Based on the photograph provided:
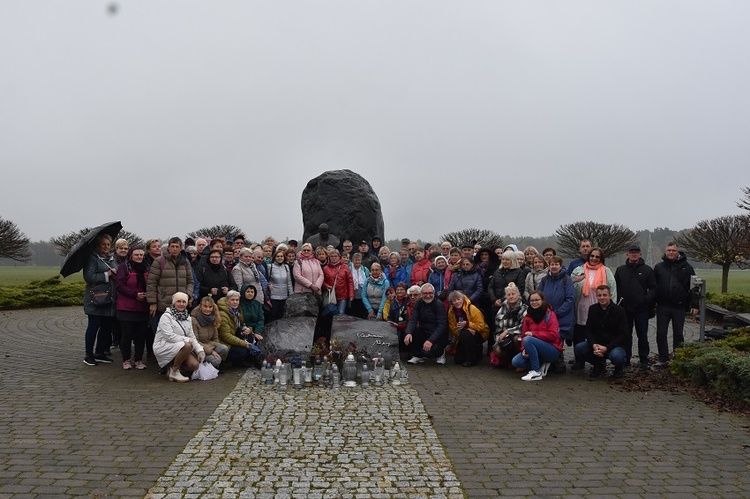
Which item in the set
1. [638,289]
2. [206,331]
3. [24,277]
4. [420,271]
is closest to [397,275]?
[420,271]

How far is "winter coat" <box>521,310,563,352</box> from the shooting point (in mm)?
8320

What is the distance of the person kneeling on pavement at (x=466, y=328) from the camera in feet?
30.2

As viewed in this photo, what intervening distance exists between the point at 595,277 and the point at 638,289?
0.65 meters

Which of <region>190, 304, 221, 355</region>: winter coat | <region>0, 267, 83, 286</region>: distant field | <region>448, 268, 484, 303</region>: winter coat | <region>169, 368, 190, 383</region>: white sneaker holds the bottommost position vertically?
<region>0, 267, 83, 286</region>: distant field

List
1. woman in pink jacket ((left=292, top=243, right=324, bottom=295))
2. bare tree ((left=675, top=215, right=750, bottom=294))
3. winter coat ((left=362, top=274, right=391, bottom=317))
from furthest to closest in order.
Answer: bare tree ((left=675, top=215, right=750, bottom=294)), winter coat ((left=362, top=274, right=391, bottom=317)), woman in pink jacket ((left=292, top=243, right=324, bottom=295))

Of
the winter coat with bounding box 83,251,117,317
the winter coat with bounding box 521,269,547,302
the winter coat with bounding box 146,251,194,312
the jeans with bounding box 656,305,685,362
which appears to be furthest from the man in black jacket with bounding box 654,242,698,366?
the winter coat with bounding box 83,251,117,317

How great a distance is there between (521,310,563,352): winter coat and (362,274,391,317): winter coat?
10.2 ft

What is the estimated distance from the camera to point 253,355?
8820mm

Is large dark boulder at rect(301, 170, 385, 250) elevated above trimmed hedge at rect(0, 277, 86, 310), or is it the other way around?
large dark boulder at rect(301, 170, 385, 250)

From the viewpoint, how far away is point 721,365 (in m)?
7.22

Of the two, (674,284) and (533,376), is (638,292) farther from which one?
(533,376)

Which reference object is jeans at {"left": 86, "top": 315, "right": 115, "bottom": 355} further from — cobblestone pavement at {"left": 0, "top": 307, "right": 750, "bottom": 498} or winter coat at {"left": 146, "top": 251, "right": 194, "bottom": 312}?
winter coat at {"left": 146, "top": 251, "right": 194, "bottom": 312}

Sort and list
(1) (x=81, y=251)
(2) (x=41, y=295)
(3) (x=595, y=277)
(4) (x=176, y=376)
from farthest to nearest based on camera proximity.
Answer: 1. (2) (x=41, y=295)
2. (3) (x=595, y=277)
3. (1) (x=81, y=251)
4. (4) (x=176, y=376)

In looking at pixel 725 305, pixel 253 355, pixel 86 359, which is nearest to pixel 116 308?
pixel 86 359
